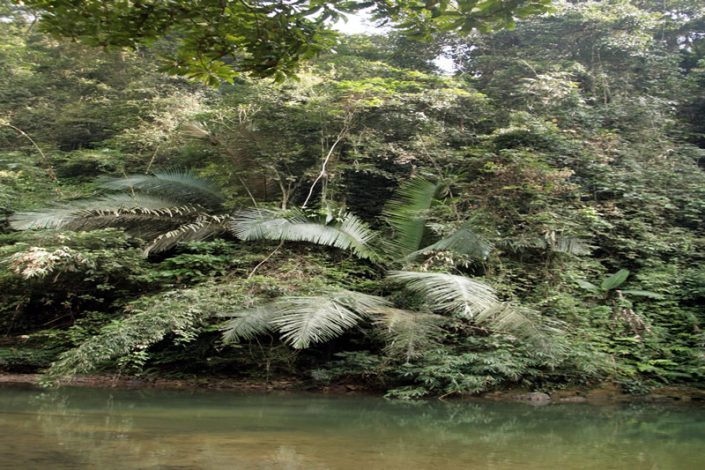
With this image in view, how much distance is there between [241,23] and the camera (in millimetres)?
2430

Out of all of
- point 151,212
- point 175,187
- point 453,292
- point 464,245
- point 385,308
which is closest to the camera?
point 453,292

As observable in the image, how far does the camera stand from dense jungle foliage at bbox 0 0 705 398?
277 inches

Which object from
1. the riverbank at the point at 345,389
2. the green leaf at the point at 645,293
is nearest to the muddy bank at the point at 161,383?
the riverbank at the point at 345,389

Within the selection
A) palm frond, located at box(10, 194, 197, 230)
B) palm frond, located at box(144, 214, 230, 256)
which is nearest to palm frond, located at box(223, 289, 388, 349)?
palm frond, located at box(144, 214, 230, 256)

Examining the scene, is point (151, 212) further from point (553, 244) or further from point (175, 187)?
point (553, 244)

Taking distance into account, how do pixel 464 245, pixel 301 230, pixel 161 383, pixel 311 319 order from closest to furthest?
pixel 311 319, pixel 161 383, pixel 464 245, pixel 301 230

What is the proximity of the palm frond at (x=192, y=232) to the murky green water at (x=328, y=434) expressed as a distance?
2.83m

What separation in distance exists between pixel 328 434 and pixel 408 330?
2401 mm

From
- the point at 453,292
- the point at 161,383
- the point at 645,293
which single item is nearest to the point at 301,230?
the point at 453,292

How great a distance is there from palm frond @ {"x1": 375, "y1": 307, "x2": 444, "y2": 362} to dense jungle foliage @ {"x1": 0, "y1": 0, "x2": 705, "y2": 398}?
0.14 feet

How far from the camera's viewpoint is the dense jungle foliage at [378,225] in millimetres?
7035

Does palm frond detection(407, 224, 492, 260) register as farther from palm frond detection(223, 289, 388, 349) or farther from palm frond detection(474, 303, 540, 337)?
palm frond detection(223, 289, 388, 349)

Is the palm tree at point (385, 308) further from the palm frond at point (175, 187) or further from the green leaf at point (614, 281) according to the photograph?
the green leaf at point (614, 281)

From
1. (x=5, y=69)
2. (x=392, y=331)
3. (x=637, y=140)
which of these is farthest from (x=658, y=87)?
(x=5, y=69)
